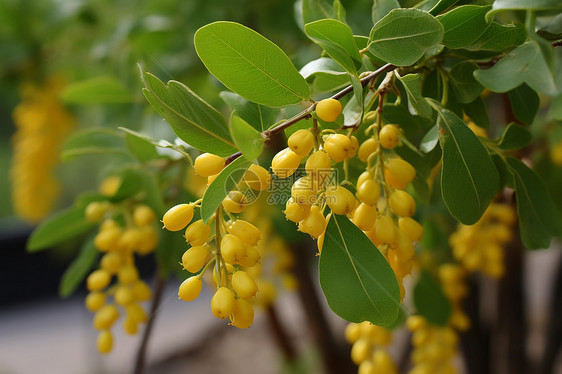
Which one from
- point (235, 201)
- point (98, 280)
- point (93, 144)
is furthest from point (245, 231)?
point (93, 144)

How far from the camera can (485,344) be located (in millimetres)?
1222

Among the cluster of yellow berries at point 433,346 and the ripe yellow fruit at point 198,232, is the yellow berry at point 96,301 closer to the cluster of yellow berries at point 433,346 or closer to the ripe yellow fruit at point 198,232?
the ripe yellow fruit at point 198,232

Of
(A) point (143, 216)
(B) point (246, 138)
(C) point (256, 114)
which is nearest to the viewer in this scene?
(B) point (246, 138)

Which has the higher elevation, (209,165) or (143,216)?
(209,165)

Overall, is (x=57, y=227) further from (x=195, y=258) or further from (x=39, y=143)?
(x=39, y=143)

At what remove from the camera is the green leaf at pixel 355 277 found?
1.18 feet

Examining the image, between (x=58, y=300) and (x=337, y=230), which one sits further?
(x=58, y=300)

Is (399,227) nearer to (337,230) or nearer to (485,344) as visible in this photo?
(337,230)

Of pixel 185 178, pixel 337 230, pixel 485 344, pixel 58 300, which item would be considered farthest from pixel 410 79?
A: pixel 58 300

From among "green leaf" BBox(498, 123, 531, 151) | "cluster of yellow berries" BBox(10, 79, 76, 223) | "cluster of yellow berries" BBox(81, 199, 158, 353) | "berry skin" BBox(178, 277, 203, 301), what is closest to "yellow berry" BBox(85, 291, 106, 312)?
"cluster of yellow berries" BBox(81, 199, 158, 353)

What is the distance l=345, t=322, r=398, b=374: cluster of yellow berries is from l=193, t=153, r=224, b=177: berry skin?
356mm

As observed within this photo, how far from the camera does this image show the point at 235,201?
35 centimetres

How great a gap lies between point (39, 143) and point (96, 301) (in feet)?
3.14

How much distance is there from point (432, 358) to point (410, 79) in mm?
587
